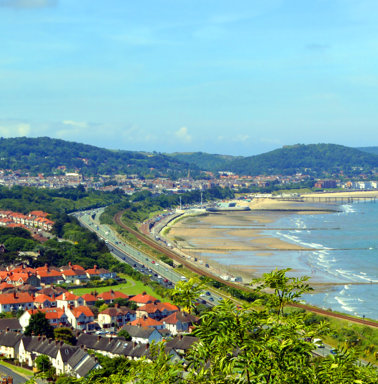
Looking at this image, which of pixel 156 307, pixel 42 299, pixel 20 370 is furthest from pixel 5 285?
pixel 20 370

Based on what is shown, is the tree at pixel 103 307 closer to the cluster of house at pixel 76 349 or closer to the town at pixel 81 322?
the town at pixel 81 322

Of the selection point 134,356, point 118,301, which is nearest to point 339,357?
point 134,356

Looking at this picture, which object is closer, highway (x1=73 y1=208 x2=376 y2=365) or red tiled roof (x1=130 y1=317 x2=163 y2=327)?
red tiled roof (x1=130 y1=317 x2=163 y2=327)

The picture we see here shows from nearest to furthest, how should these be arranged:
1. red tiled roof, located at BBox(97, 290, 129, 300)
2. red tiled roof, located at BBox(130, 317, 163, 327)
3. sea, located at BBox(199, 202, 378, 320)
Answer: red tiled roof, located at BBox(130, 317, 163, 327)
red tiled roof, located at BBox(97, 290, 129, 300)
sea, located at BBox(199, 202, 378, 320)

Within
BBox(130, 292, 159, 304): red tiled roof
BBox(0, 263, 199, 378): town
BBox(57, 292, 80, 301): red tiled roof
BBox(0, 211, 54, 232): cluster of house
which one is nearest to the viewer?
BBox(0, 263, 199, 378): town

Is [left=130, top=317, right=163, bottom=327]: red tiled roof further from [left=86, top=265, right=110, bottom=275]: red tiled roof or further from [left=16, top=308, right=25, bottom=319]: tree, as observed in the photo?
[left=86, top=265, right=110, bottom=275]: red tiled roof

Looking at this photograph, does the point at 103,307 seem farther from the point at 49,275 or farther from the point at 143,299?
the point at 49,275

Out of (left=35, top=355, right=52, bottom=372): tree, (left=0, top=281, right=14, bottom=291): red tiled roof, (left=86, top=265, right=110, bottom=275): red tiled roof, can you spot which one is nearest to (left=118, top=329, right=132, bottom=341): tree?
(left=35, top=355, right=52, bottom=372): tree
